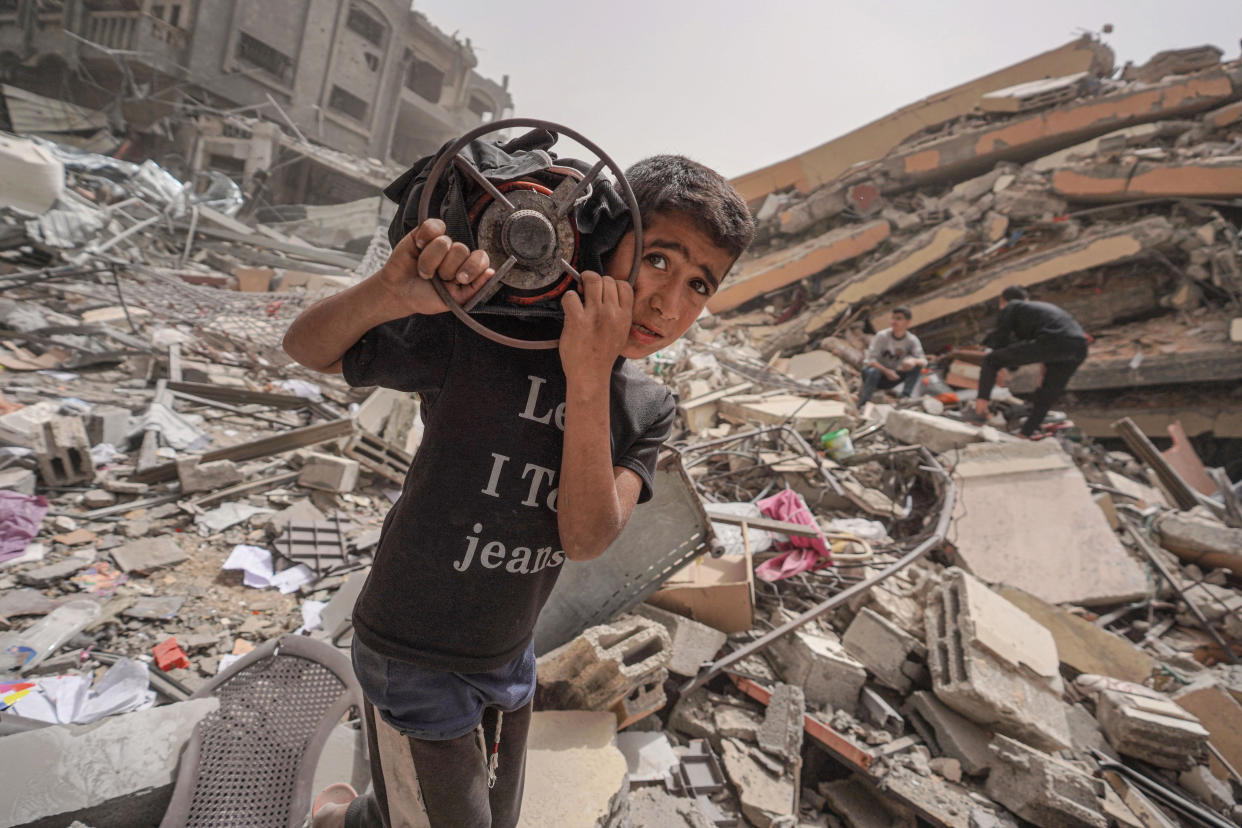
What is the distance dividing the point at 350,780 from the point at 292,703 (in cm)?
35

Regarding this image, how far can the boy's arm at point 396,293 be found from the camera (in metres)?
0.75

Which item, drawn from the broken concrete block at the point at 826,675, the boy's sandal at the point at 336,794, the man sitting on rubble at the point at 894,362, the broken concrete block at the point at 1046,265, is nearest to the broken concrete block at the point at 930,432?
the man sitting on rubble at the point at 894,362

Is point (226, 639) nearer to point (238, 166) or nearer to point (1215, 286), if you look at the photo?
point (1215, 286)

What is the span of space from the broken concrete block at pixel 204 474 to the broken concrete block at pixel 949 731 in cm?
448

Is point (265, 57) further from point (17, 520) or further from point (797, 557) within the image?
point (797, 557)

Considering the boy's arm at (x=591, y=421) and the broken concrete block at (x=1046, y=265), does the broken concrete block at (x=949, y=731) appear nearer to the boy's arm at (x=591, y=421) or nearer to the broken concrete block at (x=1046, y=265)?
the boy's arm at (x=591, y=421)

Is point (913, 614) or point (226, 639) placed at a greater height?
point (913, 614)

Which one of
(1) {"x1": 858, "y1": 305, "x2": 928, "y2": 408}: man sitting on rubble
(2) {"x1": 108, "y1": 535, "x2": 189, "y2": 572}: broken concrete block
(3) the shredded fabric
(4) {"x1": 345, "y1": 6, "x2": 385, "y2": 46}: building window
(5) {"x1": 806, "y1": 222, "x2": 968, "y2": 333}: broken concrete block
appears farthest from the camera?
(4) {"x1": 345, "y1": 6, "x2": 385, "y2": 46}: building window

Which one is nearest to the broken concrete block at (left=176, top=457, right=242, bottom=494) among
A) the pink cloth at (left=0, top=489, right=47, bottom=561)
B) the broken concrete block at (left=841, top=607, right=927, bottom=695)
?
the pink cloth at (left=0, top=489, right=47, bottom=561)

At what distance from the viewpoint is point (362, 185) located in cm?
1912

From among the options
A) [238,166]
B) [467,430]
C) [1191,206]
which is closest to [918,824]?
[467,430]

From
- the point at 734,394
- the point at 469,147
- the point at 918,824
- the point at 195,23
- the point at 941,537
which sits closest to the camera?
the point at 469,147

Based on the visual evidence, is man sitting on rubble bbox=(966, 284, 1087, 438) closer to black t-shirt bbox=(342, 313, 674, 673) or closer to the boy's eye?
the boy's eye

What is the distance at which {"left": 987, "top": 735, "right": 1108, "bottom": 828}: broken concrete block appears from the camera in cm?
233
